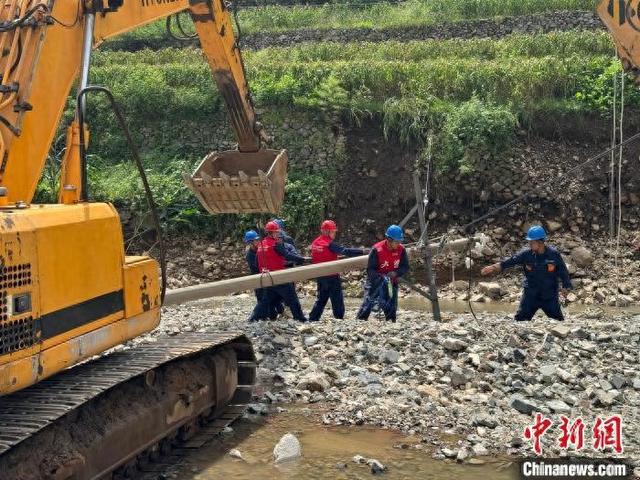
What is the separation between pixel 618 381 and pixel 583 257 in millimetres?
7775

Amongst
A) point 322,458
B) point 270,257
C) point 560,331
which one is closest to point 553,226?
point 270,257

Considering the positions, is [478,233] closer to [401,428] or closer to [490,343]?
[490,343]

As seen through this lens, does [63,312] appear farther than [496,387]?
No

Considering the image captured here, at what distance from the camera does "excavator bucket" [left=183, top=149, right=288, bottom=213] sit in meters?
9.44

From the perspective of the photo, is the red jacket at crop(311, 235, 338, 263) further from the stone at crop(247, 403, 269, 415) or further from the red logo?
the red logo

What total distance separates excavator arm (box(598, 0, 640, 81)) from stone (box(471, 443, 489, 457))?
13.9ft

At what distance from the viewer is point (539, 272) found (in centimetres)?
1012

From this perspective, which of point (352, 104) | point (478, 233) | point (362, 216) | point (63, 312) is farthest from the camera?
point (352, 104)

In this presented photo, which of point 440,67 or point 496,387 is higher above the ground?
point 440,67

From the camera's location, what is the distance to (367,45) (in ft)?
74.8

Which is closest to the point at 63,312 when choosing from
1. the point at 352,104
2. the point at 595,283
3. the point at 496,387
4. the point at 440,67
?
the point at 496,387

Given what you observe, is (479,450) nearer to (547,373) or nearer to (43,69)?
(547,373)

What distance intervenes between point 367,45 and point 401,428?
17.2m

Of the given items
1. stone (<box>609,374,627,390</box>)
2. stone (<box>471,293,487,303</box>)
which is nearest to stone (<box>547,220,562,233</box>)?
stone (<box>471,293,487,303</box>)
